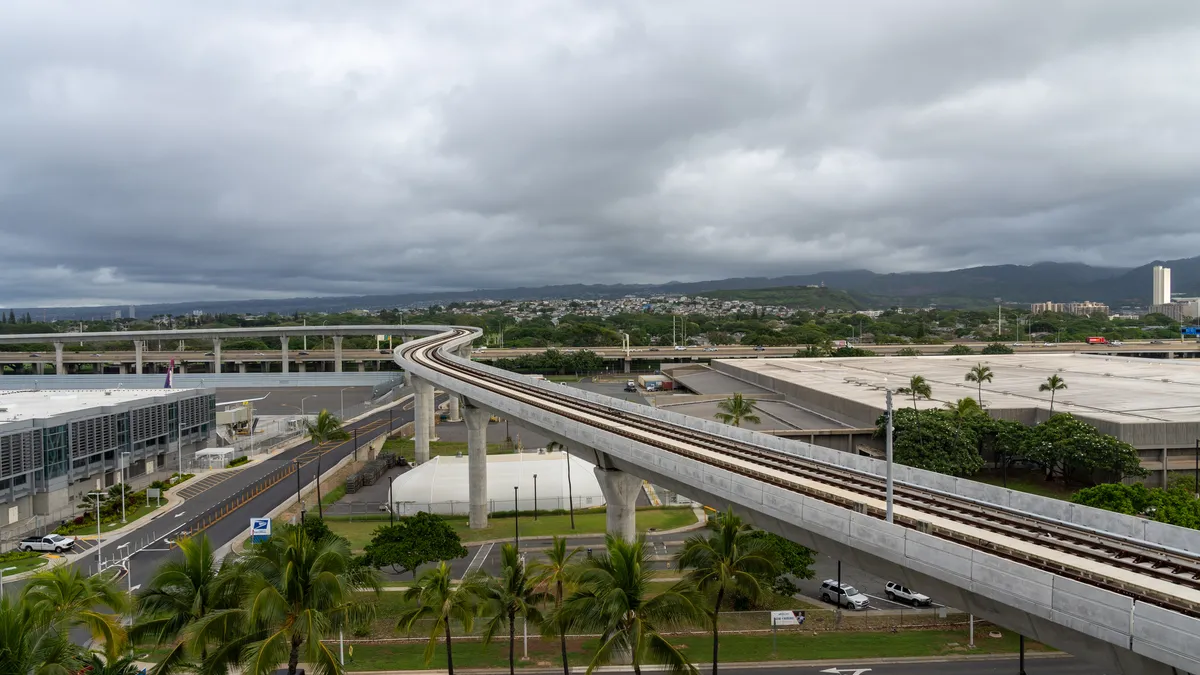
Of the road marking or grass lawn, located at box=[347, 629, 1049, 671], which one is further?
the road marking

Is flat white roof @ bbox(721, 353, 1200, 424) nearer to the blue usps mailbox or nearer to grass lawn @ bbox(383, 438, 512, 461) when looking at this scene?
grass lawn @ bbox(383, 438, 512, 461)

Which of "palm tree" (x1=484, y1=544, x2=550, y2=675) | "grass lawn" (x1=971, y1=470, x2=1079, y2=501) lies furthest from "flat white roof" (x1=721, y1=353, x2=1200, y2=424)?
"palm tree" (x1=484, y1=544, x2=550, y2=675)

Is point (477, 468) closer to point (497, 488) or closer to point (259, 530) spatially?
point (497, 488)

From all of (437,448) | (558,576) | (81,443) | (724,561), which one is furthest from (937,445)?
(81,443)

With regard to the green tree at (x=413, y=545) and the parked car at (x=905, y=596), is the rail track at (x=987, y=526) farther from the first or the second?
the green tree at (x=413, y=545)

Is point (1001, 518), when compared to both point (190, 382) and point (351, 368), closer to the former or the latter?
point (190, 382)

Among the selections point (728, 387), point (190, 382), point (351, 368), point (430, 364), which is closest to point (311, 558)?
point (430, 364)
